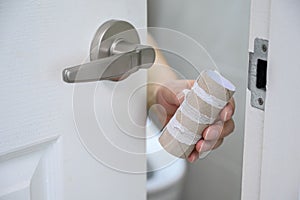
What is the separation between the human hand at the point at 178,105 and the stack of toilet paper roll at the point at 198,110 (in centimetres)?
1

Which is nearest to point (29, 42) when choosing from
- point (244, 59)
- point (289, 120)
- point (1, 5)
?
point (1, 5)

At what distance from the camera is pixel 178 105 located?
655mm

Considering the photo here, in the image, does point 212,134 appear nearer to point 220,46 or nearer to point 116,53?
point 116,53

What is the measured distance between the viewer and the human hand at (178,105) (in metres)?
0.60

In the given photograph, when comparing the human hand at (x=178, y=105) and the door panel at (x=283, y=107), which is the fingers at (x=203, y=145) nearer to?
the human hand at (x=178, y=105)

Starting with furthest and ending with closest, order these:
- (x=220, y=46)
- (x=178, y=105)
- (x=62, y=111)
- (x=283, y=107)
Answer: (x=220, y=46) → (x=178, y=105) → (x=62, y=111) → (x=283, y=107)

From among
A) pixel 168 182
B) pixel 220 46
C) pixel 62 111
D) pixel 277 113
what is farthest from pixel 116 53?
pixel 168 182

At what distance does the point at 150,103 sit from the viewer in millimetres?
666

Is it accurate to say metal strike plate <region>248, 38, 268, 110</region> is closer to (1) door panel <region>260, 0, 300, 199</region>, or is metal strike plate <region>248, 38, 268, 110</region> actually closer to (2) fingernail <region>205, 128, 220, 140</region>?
(1) door panel <region>260, 0, 300, 199</region>

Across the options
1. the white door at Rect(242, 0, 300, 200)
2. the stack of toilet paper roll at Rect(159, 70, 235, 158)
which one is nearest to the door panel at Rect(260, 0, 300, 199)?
the white door at Rect(242, 0, 300, 200)

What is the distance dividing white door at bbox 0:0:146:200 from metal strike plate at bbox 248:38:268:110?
194 millimetres

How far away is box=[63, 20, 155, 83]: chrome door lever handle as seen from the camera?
0.53 m

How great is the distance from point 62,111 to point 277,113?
0.24 metres

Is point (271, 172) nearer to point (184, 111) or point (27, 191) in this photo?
point (184, 111)
